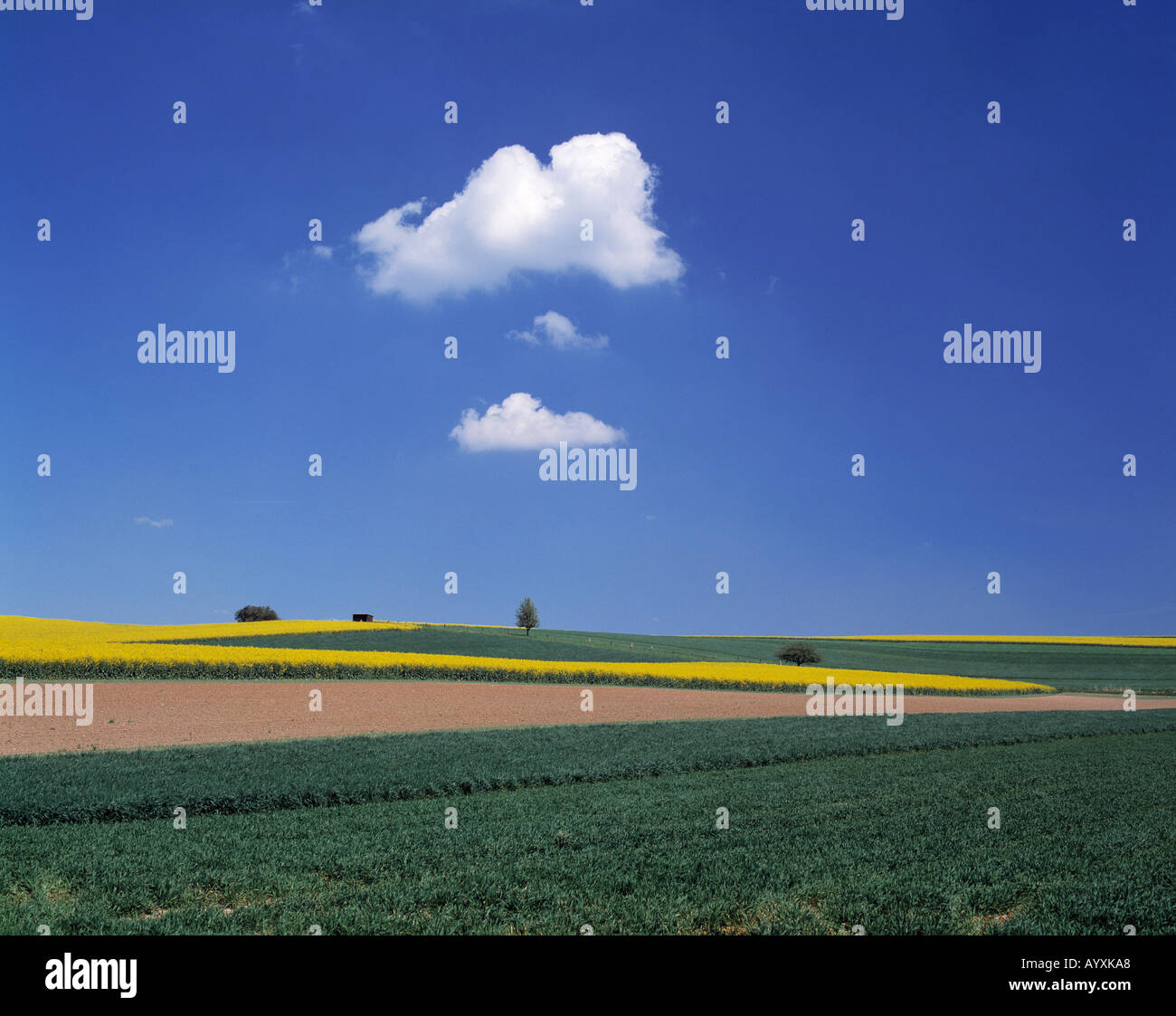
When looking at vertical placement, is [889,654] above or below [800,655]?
below

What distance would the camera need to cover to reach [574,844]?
10.8 metres

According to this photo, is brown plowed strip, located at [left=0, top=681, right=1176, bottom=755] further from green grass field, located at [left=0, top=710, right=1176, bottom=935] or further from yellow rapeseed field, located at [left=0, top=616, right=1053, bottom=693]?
green grass field, located at [left=0, top=710, right=1176, bottom=935]

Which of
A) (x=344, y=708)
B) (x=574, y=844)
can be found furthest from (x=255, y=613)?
(x=574, y=844)

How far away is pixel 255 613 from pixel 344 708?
248 feet

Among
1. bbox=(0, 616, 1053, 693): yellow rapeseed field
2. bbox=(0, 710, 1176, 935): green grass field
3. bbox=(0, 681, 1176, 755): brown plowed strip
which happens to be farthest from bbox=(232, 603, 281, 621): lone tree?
bbox=(0, 710, 1176, 935): green grass field

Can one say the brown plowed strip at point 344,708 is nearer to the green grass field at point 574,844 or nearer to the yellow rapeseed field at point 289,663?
the yellow rapeseed field at point 289,663

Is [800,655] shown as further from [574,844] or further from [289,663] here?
[574,844]

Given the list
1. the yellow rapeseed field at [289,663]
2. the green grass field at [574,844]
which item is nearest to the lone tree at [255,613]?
the yellow rapeseed field at [289,663]

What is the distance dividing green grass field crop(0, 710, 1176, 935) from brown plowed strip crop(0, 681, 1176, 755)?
13.5 ft

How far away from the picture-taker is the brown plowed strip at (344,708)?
907 inches

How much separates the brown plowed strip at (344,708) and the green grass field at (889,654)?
1762 cm
